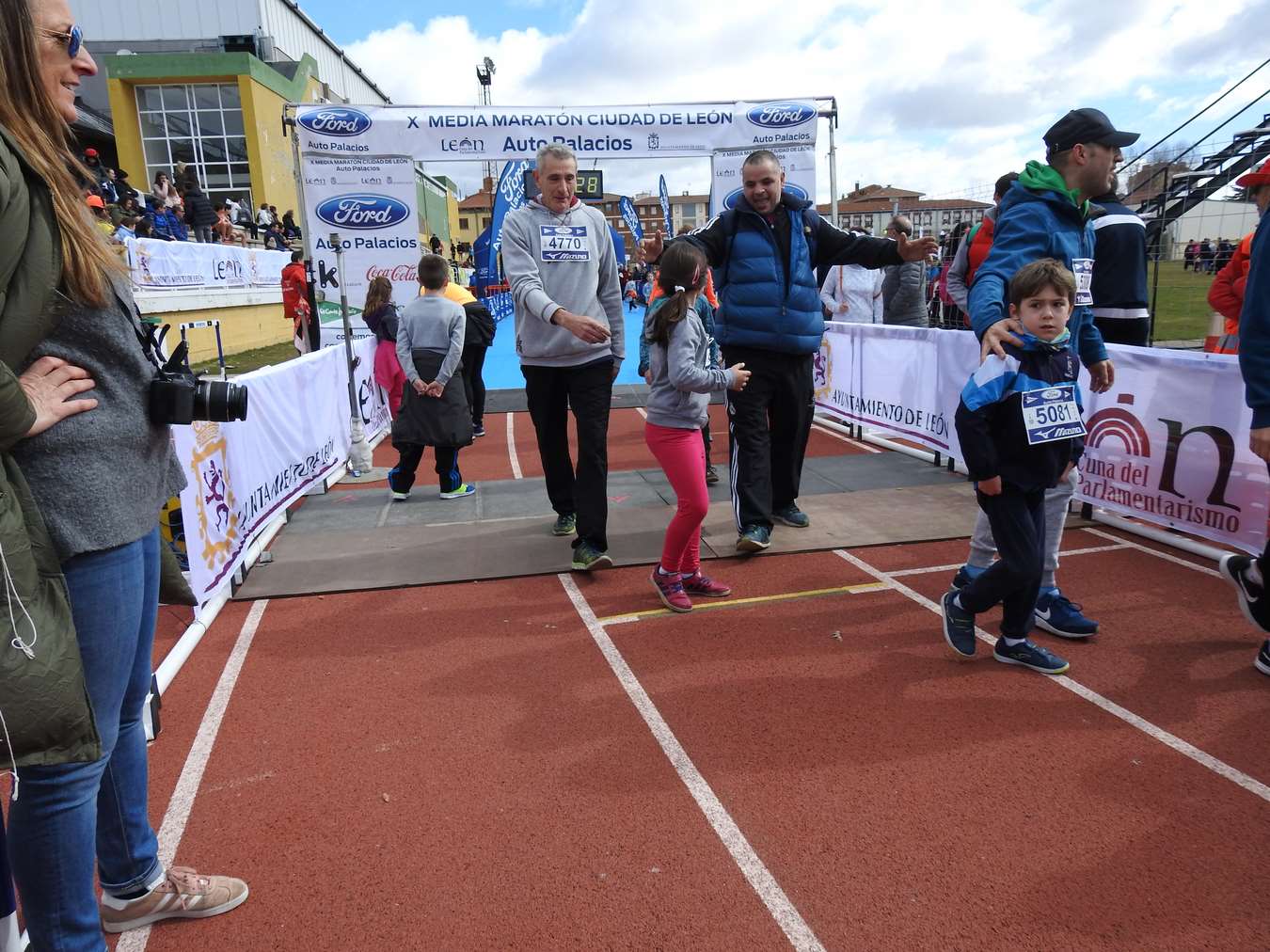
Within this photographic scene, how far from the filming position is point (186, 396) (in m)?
1.77

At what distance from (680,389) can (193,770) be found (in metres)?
2.62

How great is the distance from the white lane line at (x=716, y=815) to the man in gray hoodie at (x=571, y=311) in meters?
1.04

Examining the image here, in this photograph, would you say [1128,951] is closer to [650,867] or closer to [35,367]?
[650,867]

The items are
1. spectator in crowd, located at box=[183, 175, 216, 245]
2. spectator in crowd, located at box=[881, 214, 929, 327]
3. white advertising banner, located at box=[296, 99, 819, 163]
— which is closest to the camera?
spectator in crowd, located at box=[881, 214, 929, 327]

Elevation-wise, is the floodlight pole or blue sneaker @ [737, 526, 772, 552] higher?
the floodlight pole

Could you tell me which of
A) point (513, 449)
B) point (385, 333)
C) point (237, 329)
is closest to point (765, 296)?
point (513, 449)

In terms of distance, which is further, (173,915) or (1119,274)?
(1119,274)

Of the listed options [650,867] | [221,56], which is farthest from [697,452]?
[221,56]

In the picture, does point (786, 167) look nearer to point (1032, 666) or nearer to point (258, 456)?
point (258, 456)

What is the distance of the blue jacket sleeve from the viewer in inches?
118

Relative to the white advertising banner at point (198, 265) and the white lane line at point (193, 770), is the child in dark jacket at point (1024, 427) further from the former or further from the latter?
the white advertising banner at point (198, 265)

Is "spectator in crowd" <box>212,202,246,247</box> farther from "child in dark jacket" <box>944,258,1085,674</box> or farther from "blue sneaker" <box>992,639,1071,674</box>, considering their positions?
"blue sneaker" <box>992,639,1071,674</box>

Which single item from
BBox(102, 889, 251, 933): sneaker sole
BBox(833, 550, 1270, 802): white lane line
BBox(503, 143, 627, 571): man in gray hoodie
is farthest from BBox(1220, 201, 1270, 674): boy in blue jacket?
BBox(102, 889, 251, 933): sneaker sole

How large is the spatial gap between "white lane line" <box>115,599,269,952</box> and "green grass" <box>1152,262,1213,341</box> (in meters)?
15.6
